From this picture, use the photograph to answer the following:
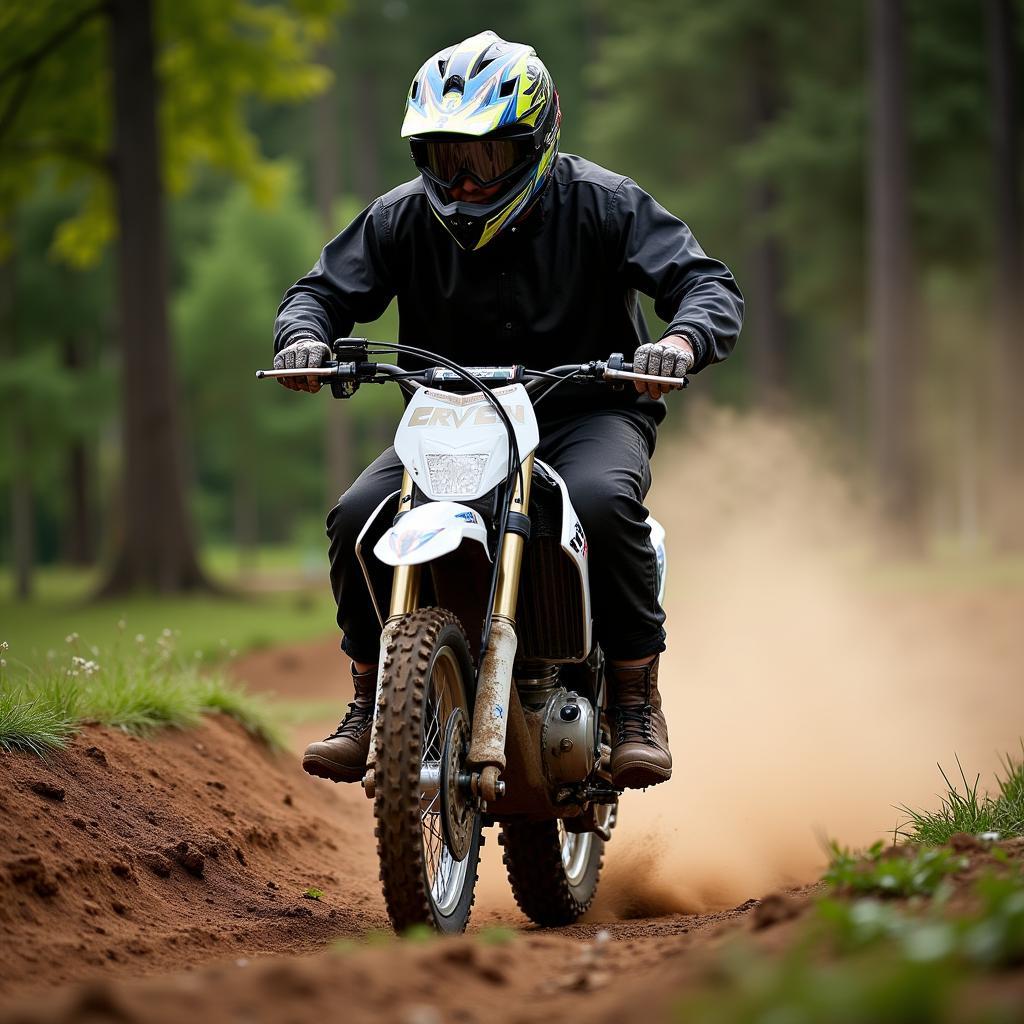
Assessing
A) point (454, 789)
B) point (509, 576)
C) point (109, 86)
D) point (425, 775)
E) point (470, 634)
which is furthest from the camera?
point (109, 86)

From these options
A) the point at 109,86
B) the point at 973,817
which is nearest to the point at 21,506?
the point at 109,86

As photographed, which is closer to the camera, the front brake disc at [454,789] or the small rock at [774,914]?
the small rock at [774,914]

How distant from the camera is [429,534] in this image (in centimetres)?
411

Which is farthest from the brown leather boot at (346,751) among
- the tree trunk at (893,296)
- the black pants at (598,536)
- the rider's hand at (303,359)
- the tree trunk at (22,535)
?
the tree trunk at (22,535)

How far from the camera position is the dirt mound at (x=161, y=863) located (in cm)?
399

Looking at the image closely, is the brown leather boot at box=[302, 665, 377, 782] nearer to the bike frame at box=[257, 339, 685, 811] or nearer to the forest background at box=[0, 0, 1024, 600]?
the bike frame at box=[257, 339, 685, 811]

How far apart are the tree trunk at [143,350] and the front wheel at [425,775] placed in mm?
13101

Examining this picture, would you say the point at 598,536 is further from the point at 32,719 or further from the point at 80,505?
the point at 80,505

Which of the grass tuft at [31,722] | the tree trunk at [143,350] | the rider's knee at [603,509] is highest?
the tree trunk at [143,350]

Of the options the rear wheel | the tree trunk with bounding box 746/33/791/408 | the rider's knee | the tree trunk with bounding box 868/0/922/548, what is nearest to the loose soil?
the rear wheel

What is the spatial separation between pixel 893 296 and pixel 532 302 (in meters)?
16.6

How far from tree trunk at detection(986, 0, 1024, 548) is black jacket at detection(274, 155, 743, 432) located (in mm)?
17727

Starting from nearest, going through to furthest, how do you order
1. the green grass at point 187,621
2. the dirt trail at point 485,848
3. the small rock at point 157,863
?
the dirt trail at point 485,848, the small rock at point 157,863, the green grass at point 187,621

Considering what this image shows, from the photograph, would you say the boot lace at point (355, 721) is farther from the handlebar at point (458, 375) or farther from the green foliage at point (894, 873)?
the green foliage at point (894, 873)
